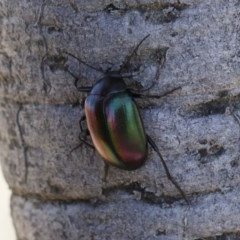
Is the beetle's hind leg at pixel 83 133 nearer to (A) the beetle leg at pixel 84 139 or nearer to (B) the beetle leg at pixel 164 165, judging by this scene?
(A) the beetle leg at pixel 84 139

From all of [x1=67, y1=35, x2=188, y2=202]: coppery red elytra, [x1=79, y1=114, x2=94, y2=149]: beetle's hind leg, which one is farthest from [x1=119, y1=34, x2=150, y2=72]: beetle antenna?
[x1=79, y1=114, x2=94, y2=149]: beetle's hind leg

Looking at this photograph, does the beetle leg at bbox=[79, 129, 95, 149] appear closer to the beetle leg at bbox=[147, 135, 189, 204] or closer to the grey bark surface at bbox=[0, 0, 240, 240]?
the grey bark surface at bbox=[0, 0, 240, 240]

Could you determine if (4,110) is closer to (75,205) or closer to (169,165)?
(75,205)

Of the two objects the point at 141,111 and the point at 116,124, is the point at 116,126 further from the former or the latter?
the point at 141,111

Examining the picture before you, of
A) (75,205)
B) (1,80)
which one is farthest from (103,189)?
(1,80)

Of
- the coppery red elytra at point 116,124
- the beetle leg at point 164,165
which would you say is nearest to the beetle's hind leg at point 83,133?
the coppery red elytra at point 116,124
